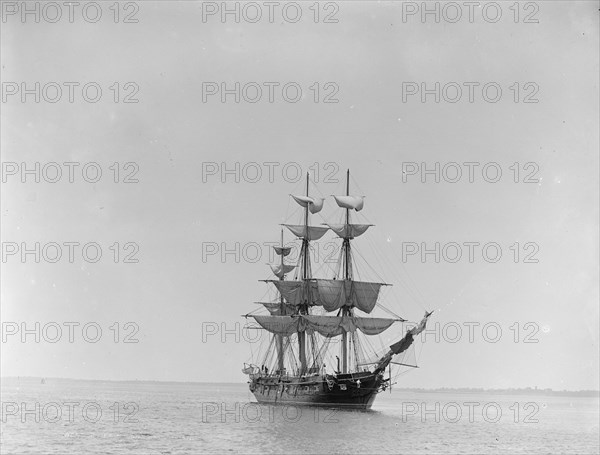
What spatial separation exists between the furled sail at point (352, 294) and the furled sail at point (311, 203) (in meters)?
7.75

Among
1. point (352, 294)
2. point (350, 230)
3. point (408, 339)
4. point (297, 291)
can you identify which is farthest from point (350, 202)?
point (408, 339)

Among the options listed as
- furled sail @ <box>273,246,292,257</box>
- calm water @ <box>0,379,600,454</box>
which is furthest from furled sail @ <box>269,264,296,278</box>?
calm water @ <box>0,379,600,454</box>

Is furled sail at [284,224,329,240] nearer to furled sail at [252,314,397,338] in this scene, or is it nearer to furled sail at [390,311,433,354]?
furled sail at [252,314,397,338]

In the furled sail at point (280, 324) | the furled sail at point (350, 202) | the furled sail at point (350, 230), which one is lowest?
the furled sail at point (280, 324)

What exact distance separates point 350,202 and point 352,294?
27.3ft

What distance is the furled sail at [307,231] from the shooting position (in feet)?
302

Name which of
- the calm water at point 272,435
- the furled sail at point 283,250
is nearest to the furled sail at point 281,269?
the furled sail at point 283,250

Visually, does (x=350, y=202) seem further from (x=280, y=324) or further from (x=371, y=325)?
(x=280, y=324)

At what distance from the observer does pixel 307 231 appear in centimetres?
9256

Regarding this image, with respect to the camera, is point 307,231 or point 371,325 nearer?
point 371,325

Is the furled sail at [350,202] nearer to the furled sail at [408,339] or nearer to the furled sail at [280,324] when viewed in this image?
the furled sail at [280,324]

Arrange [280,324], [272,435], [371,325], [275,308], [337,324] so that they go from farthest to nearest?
[275,308] → [280,324] → [337,324] → [371,325] → [272,435]

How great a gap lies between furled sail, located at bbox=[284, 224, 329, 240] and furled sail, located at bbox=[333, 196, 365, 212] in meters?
4.85

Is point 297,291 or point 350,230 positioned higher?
point 350,230
